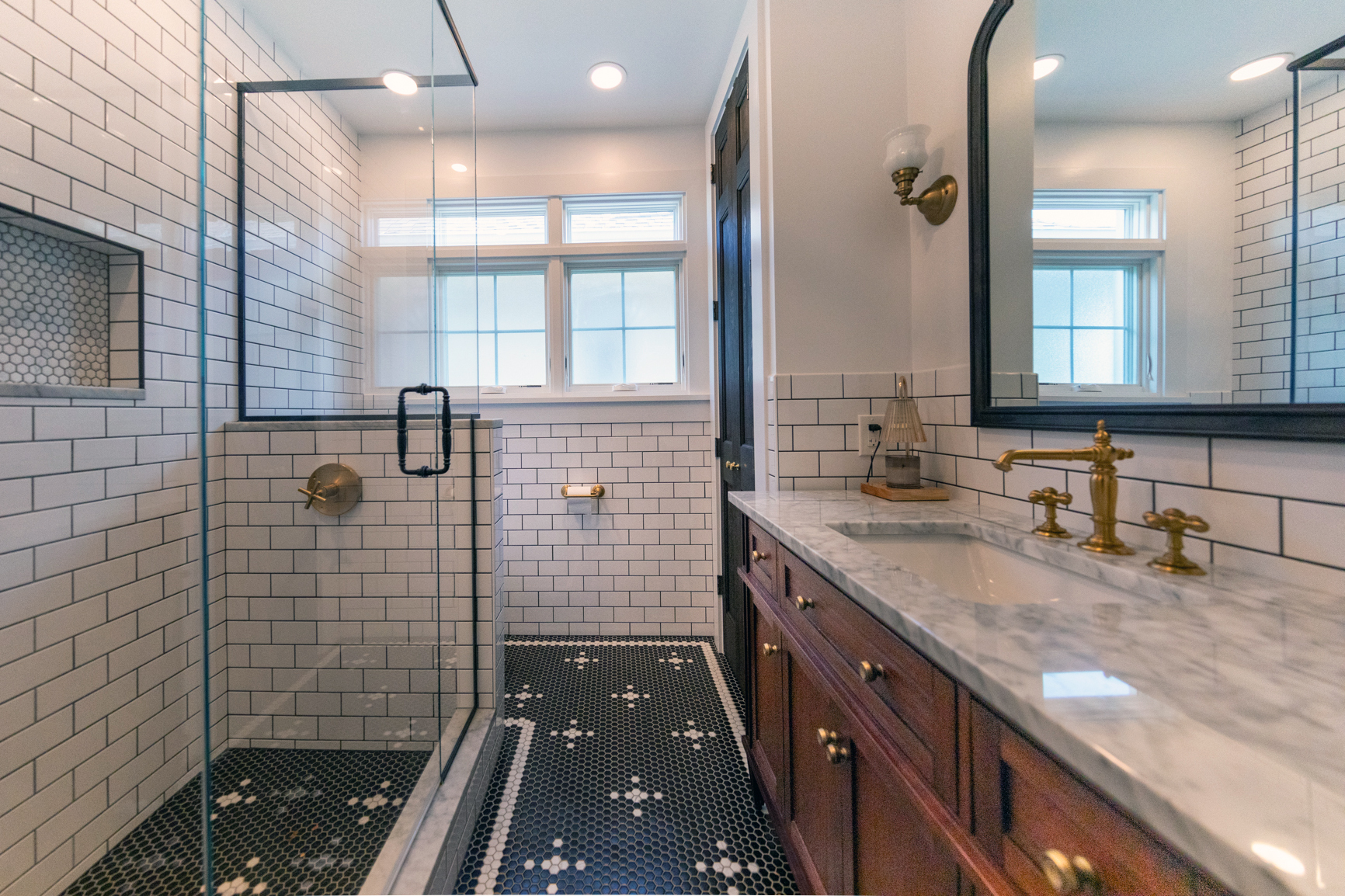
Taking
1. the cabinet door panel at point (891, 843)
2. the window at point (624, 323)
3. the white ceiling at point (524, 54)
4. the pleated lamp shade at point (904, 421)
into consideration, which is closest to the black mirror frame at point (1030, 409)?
the pleated lamp shade at point (904, 421)

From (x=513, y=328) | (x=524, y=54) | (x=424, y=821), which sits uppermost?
(x=524, y=54)

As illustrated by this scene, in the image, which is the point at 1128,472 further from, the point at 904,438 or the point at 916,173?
the point at 916,173

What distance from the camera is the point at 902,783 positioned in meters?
0.64

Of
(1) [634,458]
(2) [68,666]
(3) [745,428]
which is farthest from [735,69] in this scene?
(2) [68,666]

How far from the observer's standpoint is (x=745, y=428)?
1984mm

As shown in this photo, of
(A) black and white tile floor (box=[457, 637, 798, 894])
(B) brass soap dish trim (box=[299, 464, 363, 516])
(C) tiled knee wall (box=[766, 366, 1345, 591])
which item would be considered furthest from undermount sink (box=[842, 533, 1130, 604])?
(B) brass soap dish trim (box=[299, 464, 363, 516])

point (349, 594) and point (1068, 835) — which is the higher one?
point (1068, 835)

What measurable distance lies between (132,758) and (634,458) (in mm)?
1931

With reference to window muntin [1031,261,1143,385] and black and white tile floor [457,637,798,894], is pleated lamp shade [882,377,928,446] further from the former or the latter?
black and white tile floor [457,637,798,894]

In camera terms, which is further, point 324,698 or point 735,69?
point 735,69

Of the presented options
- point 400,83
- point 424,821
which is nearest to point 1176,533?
point 424,821

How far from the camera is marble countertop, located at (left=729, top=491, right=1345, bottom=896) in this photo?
27 cm

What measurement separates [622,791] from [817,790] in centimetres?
80

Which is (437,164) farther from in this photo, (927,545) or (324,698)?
(927,545)
